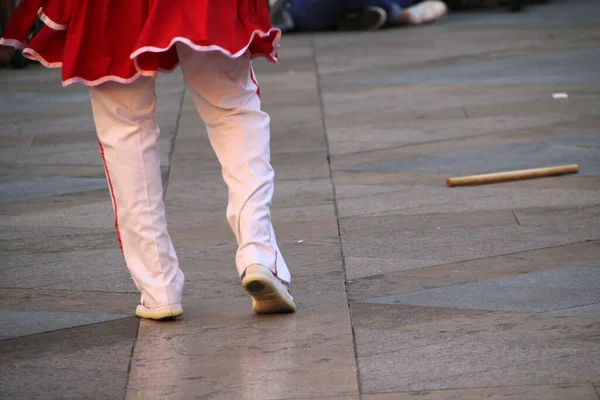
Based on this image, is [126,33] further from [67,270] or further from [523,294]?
[523,294]

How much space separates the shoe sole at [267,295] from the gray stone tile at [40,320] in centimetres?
47

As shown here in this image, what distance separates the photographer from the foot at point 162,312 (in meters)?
3.52

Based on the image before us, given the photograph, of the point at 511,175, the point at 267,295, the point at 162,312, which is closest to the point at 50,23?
the point at 162,312

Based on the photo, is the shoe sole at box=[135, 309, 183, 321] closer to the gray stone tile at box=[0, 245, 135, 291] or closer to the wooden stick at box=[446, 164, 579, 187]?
the gray stone tile at box=[0, 245, 135, 291]

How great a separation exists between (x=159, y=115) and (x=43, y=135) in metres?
0.85

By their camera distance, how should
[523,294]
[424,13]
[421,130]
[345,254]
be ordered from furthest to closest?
[424,13], [421,130], [345,254], [523,294]

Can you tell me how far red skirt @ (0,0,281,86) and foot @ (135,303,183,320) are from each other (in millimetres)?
750

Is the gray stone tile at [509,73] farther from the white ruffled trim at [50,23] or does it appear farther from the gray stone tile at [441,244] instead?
the white ruffled trim at [50,23]

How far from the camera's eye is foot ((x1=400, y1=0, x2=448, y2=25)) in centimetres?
1220

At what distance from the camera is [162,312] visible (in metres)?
3.52

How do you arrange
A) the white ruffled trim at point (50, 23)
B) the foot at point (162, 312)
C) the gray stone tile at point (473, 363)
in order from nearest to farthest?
the gray stone tile at point (473, 363), the white ruffled trim at point (50, 23), the foot at point (162, 312)

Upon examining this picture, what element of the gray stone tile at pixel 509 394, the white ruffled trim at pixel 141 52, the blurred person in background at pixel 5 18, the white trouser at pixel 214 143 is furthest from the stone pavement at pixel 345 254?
the blurred person in background at pixel 5 18

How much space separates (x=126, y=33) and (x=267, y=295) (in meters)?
0.92

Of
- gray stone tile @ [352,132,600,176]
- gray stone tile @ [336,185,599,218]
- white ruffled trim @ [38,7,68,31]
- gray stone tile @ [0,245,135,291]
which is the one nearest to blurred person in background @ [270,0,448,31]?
gray stone tile @ [352,132,600,176]
